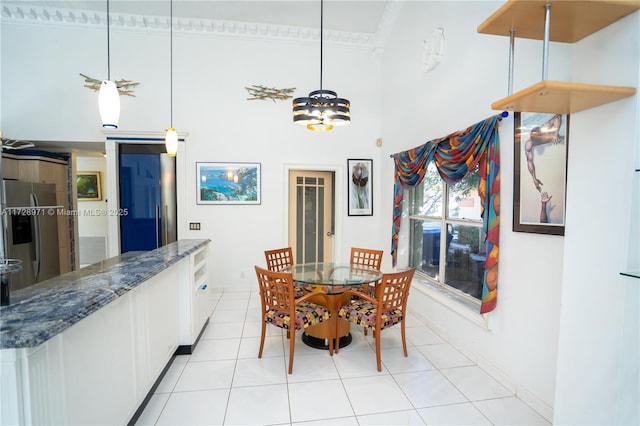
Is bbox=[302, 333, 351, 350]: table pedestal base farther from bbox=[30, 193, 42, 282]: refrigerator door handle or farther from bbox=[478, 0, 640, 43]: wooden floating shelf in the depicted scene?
bbox=[30, 193, 42, 282]: refrigerator door handle

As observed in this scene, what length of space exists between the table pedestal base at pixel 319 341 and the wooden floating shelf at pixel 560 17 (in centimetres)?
276

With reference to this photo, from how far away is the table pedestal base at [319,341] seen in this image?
2.96 meters

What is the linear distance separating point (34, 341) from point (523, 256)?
274 centimetres

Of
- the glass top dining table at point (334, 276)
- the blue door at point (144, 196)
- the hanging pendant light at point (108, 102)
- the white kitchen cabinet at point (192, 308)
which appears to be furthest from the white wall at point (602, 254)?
the blue door at point (144, 196)

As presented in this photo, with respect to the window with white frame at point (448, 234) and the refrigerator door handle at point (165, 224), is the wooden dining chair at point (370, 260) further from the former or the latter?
the refrigerator door handle at point (165, 224)

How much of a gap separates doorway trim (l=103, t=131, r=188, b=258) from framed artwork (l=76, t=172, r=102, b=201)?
3933 millimetres

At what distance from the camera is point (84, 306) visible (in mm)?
1296

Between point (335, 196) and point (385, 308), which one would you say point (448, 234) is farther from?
point (335, 196)

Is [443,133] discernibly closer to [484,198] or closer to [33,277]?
[484,198]

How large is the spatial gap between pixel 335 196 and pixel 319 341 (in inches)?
103

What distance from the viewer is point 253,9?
14.0ft

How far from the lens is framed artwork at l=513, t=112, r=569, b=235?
6.29 ft

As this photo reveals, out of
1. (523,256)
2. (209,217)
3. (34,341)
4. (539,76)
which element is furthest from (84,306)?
(209,217)

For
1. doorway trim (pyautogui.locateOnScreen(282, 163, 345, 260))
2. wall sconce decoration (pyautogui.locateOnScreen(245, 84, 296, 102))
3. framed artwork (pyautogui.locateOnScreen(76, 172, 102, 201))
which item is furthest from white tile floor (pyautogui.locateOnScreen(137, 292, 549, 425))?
framed artwork (pyautogui.locateOnScreen(76, 172, 102, 201))
